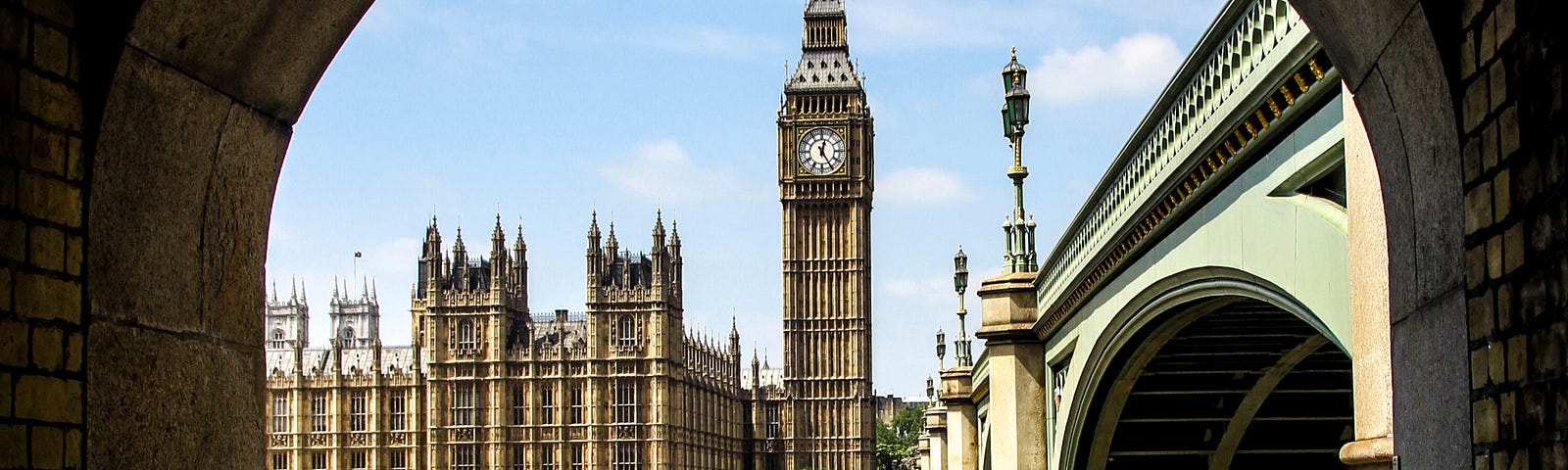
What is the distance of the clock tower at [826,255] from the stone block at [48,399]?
329 feet

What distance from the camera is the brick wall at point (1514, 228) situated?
5.80m

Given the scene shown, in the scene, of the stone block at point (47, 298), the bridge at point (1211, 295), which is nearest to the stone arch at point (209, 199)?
the stone block at point (47, 298)

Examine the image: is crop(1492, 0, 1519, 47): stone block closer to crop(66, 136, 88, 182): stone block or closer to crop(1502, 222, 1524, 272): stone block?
crop(1502, 222, 1524, 272): stone block

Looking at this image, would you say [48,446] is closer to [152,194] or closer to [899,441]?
[152,194]

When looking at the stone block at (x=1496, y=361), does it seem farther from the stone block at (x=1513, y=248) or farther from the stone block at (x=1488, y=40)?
the stone block at (x=1488, y=40)

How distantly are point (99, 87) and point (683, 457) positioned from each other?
93.0 meters

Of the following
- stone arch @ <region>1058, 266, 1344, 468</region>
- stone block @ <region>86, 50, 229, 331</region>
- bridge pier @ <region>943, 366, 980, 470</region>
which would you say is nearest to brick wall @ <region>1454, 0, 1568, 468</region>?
stone arch @ <region>1058, 266, 1344, 468</region>

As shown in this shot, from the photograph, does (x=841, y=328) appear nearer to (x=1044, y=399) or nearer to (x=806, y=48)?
(x=806, y=48)

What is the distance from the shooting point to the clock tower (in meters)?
108

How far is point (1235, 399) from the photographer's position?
2258 cm

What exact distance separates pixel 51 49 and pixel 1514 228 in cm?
477

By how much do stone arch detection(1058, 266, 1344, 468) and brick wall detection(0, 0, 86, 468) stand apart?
5.46 metres

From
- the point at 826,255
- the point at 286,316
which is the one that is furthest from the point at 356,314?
the point at 826,255

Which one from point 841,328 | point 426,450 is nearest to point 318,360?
point 426,450
